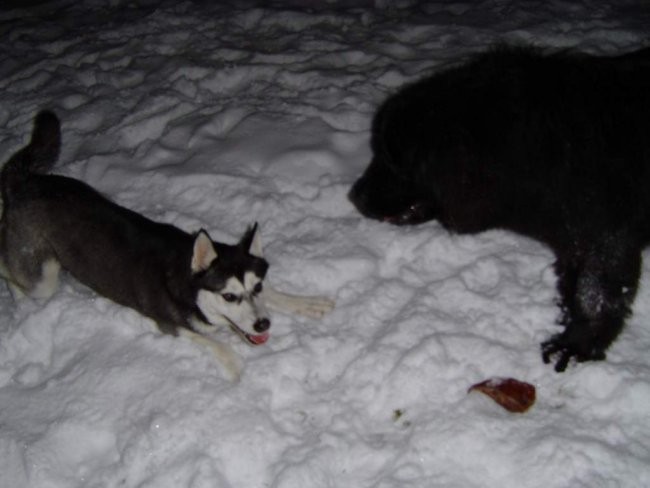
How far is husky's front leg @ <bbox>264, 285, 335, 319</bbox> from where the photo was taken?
12.9 ft

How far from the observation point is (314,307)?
3945 millimetres

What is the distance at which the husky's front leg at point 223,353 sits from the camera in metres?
3.64

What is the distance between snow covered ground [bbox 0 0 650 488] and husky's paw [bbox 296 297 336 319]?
0.19 ft

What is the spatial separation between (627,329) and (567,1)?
208 inches

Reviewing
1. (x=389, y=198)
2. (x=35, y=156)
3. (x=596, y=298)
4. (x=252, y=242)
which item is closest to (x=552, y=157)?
(x=596, y=298)

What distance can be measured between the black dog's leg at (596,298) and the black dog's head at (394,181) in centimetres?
98

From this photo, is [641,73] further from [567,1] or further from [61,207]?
[567,1]

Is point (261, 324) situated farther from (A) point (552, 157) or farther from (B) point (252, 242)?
(A) point (552, 157)

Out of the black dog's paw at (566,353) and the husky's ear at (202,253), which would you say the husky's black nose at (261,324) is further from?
the black dog's paw at (566,353)

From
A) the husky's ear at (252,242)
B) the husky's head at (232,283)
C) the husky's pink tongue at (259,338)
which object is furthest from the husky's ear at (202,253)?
the husky's pink tongue at (259,338)

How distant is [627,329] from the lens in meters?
3.65

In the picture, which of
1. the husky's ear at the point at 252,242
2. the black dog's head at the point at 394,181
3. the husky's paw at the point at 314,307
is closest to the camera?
the black dog's head at the point at 394,181

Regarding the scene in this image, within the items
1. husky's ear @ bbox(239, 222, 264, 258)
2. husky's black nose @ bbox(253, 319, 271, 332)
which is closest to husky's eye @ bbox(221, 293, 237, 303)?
husky's black nose @ bbox(253, 319, 271, 332)

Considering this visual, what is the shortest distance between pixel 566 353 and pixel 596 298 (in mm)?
441
